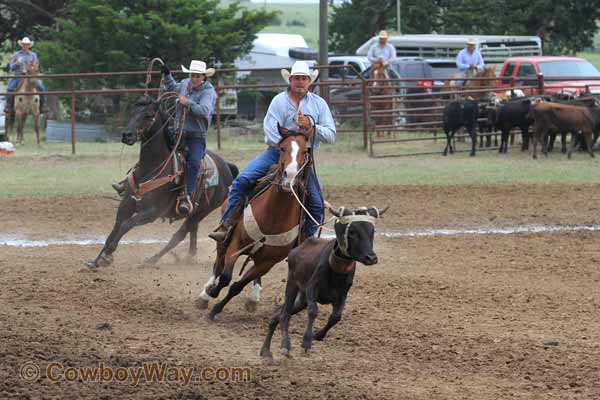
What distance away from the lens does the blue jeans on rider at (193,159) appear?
1083 cm

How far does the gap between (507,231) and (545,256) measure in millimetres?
1703

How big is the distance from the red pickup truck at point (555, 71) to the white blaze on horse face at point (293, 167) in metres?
14.8

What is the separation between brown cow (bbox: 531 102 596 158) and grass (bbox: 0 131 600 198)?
0.57m

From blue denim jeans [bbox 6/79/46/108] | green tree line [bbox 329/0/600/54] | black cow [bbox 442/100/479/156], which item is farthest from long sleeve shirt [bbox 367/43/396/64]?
green tree line [bbox 329/0/600/54]

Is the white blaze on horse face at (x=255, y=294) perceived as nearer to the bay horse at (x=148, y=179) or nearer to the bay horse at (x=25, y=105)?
the bay horse at (x=148, y=179)

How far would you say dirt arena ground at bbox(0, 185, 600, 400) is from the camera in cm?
660

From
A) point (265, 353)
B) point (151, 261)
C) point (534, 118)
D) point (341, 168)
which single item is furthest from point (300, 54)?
point (265, 353)

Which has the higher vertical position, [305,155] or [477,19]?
A: [477,19]

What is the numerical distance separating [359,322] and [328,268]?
154cm

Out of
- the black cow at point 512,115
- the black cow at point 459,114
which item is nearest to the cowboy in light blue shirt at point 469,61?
the black cow at point 512,115

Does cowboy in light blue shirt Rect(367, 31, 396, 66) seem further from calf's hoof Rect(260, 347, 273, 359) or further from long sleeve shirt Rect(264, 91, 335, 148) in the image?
calf's hoof Rect(260, 347, 273, 359)

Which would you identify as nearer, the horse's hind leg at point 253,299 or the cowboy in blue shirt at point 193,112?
the horse's hind leg at point 253,299

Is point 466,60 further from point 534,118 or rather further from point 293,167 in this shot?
point 293,167

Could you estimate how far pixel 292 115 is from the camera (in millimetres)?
8281
